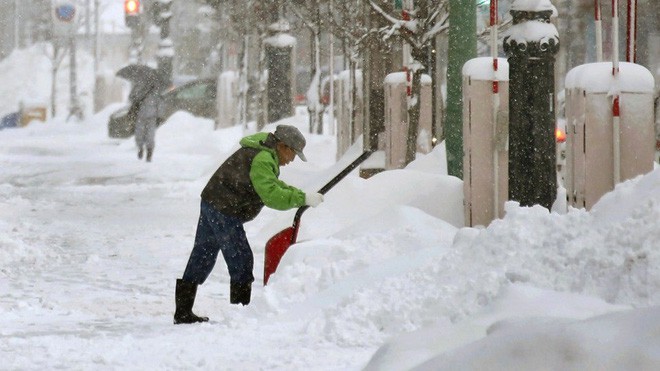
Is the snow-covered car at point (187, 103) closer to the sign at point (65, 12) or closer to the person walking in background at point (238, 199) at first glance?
the sign at point (65, 12)

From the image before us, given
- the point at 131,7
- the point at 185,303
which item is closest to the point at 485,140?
the point at 185,303

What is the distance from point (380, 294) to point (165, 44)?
2465cm

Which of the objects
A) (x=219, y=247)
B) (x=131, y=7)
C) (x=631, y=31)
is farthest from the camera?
(x=131, y=7)

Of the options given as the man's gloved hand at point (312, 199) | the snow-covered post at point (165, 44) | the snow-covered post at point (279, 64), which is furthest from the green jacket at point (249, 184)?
the snow-covered post at point (165, 44)

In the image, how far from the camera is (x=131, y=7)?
3238 cm

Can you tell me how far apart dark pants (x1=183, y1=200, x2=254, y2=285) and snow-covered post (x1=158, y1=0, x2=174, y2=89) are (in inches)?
885

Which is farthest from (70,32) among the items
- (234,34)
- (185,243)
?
(185,243)

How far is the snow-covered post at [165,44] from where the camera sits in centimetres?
3041

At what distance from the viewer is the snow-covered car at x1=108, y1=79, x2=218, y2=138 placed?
35.6 meters

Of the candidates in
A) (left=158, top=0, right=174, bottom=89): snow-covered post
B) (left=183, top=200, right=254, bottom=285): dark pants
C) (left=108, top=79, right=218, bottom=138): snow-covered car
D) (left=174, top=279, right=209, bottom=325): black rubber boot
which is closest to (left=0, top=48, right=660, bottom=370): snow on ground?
(left=174, top=279, right=209, bottom=325): black rubber boot

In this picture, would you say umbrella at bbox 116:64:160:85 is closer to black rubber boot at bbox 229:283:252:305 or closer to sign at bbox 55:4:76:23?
sign at bbox 55:4:76:23

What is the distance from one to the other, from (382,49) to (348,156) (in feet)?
4.69

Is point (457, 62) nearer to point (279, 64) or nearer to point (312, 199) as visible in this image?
point (312, 199)

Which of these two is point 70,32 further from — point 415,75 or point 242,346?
point 242,346
